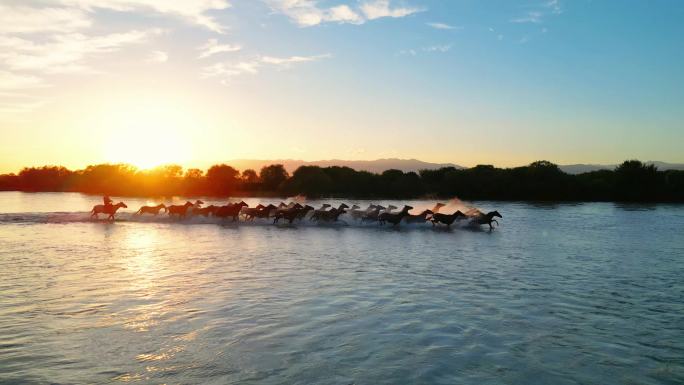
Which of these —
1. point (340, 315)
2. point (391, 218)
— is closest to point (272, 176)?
point (391, 218)

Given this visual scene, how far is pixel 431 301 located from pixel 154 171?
134 meters

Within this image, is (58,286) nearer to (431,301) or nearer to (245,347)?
(245,347)

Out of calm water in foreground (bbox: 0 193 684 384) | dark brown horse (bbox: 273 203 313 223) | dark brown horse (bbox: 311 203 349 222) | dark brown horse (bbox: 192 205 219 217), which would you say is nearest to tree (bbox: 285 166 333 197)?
dark brown horse (bbox: 192 205 219 217)

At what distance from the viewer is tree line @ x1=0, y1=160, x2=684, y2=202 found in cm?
9019

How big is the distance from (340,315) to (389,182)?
97.0m

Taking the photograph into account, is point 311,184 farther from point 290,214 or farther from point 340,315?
point 340,315

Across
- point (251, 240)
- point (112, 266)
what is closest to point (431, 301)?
point (112, 266)

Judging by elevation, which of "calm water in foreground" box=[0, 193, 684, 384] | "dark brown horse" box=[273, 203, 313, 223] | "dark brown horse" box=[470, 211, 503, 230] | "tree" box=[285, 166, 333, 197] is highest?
"tree" box=[285, 166, 333, 197]

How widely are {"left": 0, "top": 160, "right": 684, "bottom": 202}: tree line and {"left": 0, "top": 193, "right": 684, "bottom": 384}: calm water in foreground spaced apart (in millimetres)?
73601

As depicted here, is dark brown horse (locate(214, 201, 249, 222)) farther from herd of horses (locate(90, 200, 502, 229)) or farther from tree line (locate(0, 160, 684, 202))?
tree line (locate(0, 160, 684, 202))

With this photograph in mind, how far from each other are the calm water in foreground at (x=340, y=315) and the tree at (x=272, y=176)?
10233 centimetres

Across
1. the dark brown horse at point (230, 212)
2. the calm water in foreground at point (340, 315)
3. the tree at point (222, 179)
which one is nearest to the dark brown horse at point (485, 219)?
the calm water in foreground at point (340, 315)

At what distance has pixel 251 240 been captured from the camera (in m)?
26.0

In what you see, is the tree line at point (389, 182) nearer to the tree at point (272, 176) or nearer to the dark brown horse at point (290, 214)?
the tree at point (272, 176)
